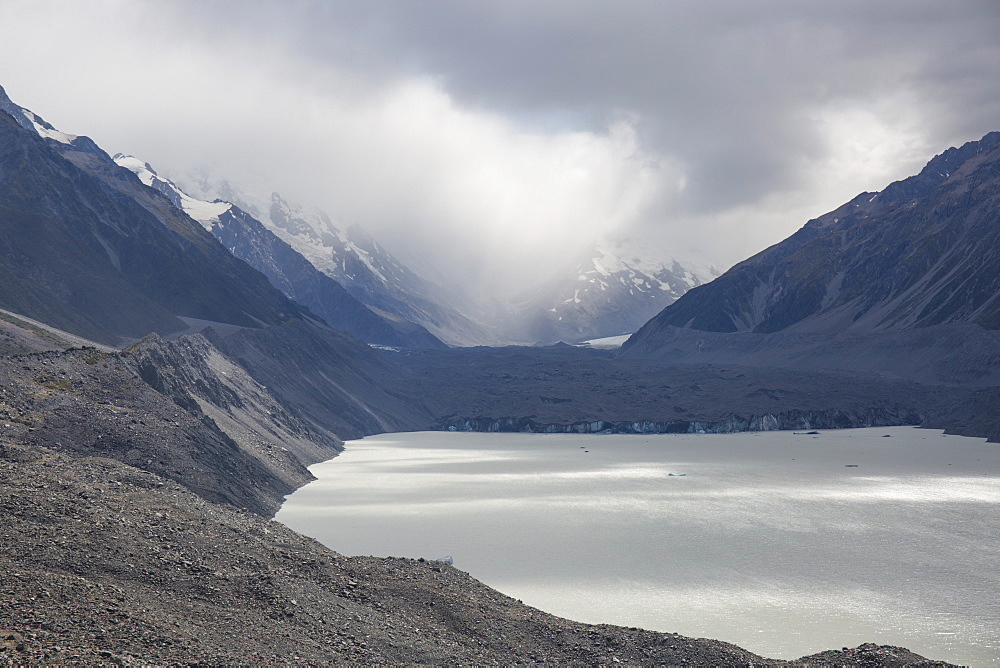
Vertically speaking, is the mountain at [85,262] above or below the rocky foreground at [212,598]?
above

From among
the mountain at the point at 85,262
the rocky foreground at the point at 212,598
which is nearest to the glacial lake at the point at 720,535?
the rocky foreground at the point at 212,598

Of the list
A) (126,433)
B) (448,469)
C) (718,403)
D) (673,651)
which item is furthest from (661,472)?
(718,403)

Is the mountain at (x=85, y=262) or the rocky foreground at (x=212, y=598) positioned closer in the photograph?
the rocky foreground at (x=212, y=598)

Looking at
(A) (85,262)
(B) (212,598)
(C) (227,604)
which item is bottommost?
(C) (227,604)

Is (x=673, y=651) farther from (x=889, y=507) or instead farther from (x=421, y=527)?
(x=889, y=507)

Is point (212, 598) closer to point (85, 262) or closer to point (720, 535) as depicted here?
point (720, 535)

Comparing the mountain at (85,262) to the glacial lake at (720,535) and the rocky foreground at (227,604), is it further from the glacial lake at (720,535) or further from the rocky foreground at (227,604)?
the rocky foreground at (227,604)

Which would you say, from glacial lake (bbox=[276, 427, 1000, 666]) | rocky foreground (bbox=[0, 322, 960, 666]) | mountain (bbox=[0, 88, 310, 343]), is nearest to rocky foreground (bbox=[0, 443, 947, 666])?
rocky foreground (bbox=[0, 322, 960, 666])

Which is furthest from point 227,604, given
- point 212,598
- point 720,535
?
Result: point 720,535
